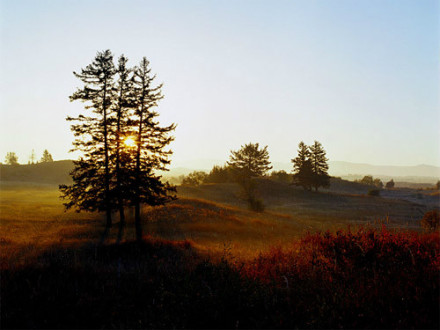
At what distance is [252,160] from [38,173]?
69.7 meters

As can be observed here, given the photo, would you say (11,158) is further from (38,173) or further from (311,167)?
(311,167)

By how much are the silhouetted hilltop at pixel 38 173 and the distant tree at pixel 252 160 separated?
167ft

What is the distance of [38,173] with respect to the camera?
95562mm

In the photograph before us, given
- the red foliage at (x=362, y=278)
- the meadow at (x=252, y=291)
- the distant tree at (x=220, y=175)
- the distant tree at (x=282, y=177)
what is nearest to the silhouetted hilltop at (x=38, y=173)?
the distant tree at (x=220, y=175)

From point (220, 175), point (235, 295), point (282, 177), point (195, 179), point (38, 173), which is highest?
point (38, 173)

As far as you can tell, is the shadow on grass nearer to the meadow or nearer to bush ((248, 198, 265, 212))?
the meadow

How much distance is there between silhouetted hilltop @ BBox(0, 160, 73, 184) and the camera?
88.2 metres

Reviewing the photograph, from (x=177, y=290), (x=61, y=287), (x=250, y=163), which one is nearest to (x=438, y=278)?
(x=177, y=290)

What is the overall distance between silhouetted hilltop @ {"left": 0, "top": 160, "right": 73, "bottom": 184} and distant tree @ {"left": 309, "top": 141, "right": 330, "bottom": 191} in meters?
67.7

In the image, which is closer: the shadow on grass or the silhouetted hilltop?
the shadow on grass

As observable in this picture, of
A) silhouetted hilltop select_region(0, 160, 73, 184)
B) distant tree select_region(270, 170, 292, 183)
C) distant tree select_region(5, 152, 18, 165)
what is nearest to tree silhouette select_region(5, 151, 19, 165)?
distant tree select_region(5, 152, 18, 165)

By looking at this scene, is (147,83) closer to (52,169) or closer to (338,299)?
(338,299)

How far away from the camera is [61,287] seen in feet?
17.1

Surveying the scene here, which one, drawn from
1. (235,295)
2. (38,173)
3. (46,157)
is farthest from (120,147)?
(46,157)
